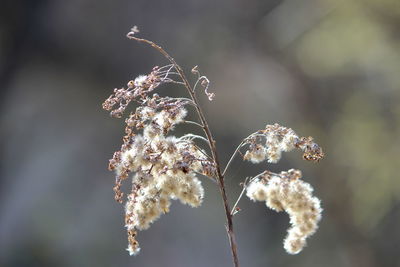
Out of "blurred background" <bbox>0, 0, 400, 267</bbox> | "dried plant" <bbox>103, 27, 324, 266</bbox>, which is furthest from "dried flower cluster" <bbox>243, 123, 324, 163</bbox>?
"blurred background" <bbox>0, 0, 400, 267</bbox>

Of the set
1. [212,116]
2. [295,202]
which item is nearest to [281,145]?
[295,202]

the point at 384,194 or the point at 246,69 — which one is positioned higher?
the point at 246,69

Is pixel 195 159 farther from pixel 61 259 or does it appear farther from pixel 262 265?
pixel 61 259

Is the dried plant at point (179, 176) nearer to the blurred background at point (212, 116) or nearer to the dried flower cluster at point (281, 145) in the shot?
the dried flower cluster at point (281, 145)

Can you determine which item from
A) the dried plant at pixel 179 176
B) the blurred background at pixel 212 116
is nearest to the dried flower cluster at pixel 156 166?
the dried plant at pixel 179 176

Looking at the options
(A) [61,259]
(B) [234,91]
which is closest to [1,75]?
(A) [61,259]

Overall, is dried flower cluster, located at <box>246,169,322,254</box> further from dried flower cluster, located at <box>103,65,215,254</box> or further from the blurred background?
the blurred background
